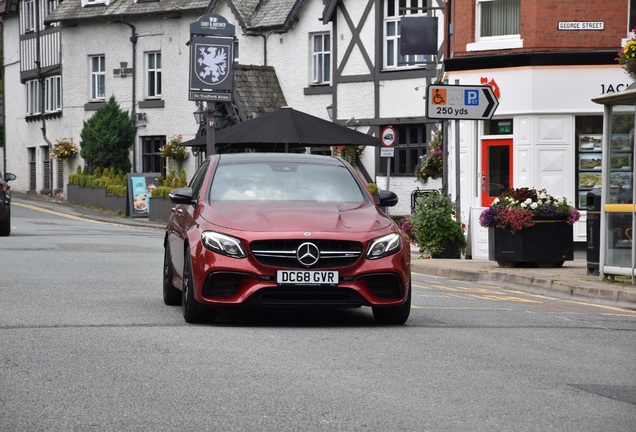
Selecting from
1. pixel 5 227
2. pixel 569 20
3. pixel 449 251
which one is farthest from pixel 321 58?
pixel 449 251

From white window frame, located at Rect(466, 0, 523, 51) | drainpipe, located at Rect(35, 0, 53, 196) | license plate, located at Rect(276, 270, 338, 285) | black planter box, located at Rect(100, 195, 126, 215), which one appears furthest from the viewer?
drainpipe, located at Rect(35, 0, 53, 196)

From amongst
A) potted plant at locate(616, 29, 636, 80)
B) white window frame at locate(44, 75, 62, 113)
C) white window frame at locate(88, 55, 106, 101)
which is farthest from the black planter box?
potted plant at locate(616, 29, 636, 80)

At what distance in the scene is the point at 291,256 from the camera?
1072 centimetres

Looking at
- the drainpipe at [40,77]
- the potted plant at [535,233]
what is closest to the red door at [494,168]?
the potted plant at [535,233]

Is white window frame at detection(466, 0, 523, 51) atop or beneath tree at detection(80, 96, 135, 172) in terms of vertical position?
atop

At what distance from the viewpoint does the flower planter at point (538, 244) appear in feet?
65.0

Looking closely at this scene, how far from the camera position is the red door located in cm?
2769

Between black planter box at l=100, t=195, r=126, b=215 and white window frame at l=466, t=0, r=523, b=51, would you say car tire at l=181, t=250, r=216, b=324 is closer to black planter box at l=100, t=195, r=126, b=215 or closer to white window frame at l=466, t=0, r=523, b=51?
white window frame at l=466, t=0, r=523, b=51

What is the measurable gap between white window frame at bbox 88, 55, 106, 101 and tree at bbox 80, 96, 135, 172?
2208 millimetres

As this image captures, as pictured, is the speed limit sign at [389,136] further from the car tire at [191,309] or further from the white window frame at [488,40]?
the car tire at [191,309]

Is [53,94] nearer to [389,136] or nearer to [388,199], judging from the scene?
[389,136]

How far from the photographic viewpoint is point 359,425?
21.7 feet

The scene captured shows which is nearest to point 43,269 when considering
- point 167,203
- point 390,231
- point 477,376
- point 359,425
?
point 390,231

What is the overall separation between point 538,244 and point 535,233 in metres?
0.17
